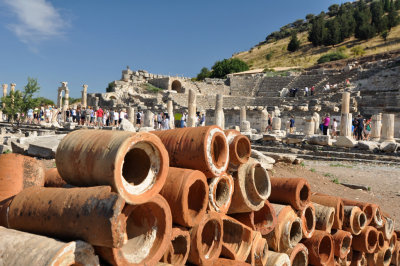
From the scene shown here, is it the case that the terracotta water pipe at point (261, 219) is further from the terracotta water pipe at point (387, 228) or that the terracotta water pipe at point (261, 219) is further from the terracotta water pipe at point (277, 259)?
the terracotta water pipe at point (387, 228)

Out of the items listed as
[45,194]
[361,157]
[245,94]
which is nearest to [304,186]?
[45,194]

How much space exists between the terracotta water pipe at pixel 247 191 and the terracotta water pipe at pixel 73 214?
1.76m

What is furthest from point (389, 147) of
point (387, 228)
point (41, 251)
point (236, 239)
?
point (41, 251)

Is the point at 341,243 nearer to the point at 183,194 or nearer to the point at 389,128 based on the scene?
the point at 183,194

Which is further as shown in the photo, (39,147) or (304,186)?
(39,147)

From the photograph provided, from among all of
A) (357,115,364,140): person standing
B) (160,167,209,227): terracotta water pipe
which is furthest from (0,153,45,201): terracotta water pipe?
(357,115,364,140): person standing

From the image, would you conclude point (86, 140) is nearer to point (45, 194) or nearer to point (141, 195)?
point (45, 194)

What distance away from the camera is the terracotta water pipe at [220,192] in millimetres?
3463

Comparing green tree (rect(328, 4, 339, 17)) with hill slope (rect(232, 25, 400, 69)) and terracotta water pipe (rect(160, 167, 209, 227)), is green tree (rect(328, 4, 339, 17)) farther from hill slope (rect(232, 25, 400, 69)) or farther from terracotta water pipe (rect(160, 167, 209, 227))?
terracotta water pipe (rect(160, 167, 209, 227))

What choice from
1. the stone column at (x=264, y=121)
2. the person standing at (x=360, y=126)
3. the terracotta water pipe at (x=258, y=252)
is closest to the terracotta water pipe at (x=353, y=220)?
the terracotta water pipe at (x=258, y=252)

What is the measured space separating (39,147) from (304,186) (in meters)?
7.80

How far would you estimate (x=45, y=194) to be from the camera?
2.64m

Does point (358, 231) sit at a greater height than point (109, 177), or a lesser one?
lesser

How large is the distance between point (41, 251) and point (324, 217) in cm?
378
